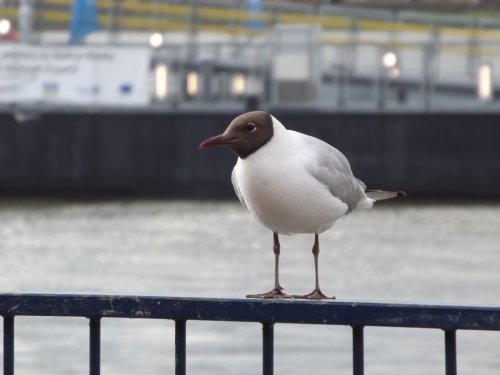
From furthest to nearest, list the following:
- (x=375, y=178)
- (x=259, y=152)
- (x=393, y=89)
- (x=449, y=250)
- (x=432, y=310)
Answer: (x=393, y=89)
(x=375, y=178)
(x=449, y=250)
(x=259, y=152)
(x=432, y=310)

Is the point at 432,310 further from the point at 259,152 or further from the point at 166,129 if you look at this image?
the point at 166,129

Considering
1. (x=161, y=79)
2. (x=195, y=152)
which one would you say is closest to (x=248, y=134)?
(x=195, y=152)

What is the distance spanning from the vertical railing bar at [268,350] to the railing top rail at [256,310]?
0.02 metres

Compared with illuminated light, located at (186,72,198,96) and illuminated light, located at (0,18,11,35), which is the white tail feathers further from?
illuminated light, located at (0,18,11,35)

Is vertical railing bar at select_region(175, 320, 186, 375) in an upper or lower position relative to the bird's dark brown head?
lower

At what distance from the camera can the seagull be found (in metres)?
4.34

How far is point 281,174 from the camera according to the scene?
4.38 metres

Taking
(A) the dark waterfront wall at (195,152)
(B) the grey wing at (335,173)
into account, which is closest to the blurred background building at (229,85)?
(A) the dark waterfront wall at (195,152)

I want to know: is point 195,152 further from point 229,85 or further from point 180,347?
point 180,347

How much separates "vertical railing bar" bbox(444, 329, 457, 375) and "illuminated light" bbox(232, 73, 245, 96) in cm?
3548

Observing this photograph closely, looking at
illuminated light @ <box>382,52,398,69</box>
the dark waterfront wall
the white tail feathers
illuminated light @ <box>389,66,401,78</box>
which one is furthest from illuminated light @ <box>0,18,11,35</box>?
the white tail feathers

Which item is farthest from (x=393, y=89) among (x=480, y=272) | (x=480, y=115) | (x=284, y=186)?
(x=284, y=186)

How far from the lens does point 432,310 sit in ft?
12.6

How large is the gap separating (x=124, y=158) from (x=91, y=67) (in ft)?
7.13
